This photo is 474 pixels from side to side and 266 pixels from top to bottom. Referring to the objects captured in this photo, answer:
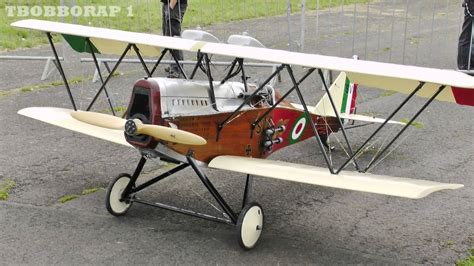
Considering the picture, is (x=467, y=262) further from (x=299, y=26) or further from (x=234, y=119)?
(x=299, y=26)

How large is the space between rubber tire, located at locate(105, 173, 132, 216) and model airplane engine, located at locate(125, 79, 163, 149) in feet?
2.75

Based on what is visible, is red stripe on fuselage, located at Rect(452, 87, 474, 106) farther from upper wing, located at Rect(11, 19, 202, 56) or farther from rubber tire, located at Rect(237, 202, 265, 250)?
upper wing, located at Rect(11, 19, 202, 56)

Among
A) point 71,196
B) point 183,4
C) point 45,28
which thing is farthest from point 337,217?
point 183,4

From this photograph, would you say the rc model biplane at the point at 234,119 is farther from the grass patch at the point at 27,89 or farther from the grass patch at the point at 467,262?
the grass patch at the point at 27,89

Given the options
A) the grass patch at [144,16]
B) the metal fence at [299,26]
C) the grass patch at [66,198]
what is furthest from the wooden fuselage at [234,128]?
the grass patch at [144,16]

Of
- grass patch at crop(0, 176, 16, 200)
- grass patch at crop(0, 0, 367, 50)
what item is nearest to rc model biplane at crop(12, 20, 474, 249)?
grass patch at crop(0, 176, 16, 200)

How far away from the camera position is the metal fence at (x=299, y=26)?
13.5m

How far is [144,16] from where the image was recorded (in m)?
14.8

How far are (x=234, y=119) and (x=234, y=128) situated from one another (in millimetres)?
85

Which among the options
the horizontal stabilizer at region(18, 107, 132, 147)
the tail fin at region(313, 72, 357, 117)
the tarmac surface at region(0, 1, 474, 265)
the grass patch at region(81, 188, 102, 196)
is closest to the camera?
the tarmac surface at region(0, 1, 474, 265)

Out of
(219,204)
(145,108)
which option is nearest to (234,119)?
(219,204)

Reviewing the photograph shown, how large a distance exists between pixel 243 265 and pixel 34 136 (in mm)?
4072

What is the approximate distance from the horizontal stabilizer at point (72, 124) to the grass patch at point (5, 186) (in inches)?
27.6

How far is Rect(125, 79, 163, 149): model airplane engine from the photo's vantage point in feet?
15.9
